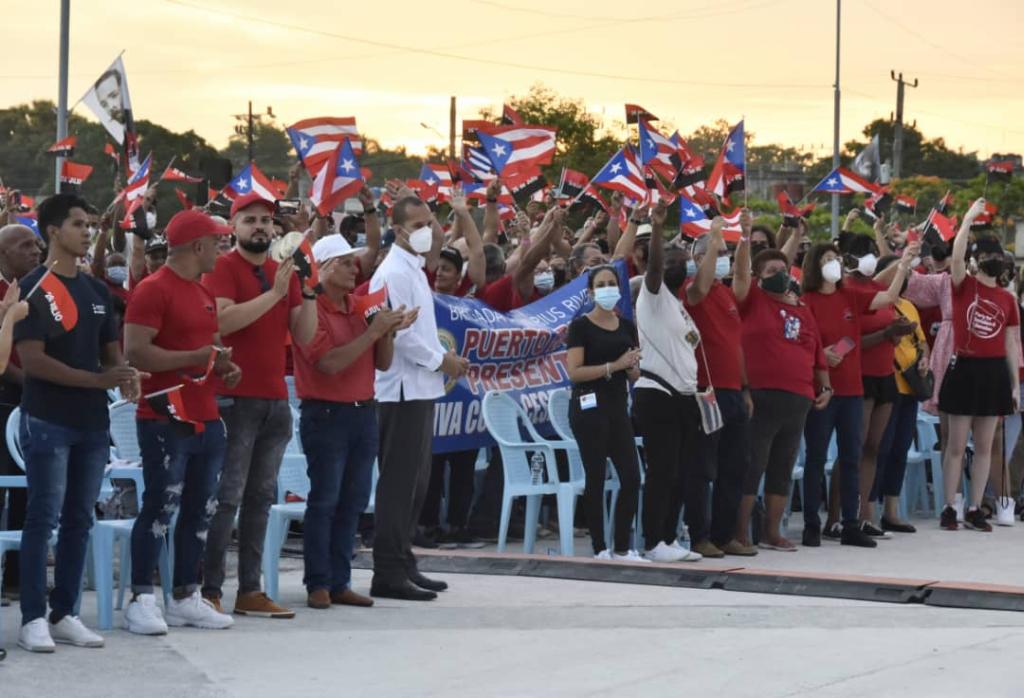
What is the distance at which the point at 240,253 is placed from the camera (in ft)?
29.2

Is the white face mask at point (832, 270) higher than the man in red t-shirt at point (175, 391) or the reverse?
higher

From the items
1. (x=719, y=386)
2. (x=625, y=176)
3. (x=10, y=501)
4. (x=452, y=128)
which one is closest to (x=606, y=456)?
(x=719, y=386)

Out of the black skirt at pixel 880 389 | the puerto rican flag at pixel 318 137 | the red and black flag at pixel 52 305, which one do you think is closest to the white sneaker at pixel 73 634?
the red and black flag at pixel 52 305

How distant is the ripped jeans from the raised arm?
16.2 ft

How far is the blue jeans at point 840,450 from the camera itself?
43.1ft

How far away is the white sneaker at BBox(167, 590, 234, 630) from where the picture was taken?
8.65 metres

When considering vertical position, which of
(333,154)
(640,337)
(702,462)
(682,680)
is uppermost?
(333,154)

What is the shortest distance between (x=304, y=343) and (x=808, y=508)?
5435 mm

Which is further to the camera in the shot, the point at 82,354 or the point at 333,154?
the point at 333,154

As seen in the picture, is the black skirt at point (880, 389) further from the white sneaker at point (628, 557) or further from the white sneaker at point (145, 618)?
the white sneaker at point (145, 618)

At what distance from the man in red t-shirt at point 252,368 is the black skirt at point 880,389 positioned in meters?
6.06

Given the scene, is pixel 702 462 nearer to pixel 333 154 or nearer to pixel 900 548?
pixel 900 548

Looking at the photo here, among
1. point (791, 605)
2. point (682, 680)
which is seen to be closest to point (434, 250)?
point (791, 605)

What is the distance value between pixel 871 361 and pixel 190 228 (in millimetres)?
6857
